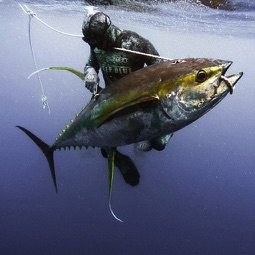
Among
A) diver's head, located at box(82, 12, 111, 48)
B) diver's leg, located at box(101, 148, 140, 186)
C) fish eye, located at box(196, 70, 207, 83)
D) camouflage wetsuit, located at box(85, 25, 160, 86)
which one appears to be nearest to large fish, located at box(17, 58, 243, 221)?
fish eye, located at box(196, 70, 207, 83)

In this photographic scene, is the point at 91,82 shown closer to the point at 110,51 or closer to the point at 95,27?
the point at 95,27

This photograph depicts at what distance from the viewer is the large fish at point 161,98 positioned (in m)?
1.58

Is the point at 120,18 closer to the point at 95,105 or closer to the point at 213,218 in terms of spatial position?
the point at 213,218

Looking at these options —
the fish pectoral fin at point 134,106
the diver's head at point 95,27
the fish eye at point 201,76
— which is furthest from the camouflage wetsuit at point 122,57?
the fish eye at point 201,76

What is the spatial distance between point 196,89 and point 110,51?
1763mm

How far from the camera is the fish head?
157 cm

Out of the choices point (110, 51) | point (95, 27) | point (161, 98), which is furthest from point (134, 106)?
point (110, 51)

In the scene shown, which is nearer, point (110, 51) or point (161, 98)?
point (161, 98)

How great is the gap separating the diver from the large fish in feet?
1.49

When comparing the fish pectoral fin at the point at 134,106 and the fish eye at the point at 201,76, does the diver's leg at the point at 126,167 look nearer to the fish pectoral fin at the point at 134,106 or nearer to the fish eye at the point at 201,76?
the fish pectoral fin at the point at 134,106

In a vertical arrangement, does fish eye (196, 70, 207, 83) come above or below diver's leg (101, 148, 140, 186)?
A: above

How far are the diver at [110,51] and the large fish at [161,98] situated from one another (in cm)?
45

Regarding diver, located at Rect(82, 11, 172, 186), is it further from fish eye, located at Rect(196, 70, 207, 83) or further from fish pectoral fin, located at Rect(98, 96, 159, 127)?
fish eye, located at Rect(196, 70, 207, 83)

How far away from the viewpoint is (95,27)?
2.48 m
